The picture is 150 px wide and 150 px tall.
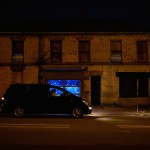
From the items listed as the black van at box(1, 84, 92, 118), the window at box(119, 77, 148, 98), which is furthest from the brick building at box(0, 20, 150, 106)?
the black van at box(1, 84, 92, 118)

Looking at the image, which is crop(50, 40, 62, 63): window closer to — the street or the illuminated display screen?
the illuminated display screen

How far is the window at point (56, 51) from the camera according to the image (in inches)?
1097

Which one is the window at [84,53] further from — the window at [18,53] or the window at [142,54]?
the window at [18,53]

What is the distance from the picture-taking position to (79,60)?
90.8 ft

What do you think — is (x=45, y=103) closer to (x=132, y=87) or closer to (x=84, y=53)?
(x=84, y=53)

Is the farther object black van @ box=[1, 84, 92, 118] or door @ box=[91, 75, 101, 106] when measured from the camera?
door @ box=[91, 75, 101, 106]

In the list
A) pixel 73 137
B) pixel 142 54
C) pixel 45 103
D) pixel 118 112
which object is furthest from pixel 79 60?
pixel 73 137

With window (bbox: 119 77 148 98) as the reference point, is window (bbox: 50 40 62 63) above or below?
above

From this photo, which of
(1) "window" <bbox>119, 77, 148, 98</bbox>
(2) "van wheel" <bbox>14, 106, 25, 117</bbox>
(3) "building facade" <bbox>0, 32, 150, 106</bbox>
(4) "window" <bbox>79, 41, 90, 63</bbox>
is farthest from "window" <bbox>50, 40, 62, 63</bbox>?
(2) "van wheel" <bbox>14, 106, 25, 117</bbox>

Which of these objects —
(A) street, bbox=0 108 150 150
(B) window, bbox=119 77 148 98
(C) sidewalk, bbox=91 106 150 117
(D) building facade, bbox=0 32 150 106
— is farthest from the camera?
(B) window, bbox=119 77 148 98

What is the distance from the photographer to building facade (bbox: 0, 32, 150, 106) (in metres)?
27.6

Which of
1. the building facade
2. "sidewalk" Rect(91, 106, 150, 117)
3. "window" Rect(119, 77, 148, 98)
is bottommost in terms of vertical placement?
"sidewalk" Rect(91, 106, 150, 117)

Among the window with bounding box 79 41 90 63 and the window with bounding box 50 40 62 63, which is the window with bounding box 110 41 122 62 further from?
the window with bounding box 50 40 62 63

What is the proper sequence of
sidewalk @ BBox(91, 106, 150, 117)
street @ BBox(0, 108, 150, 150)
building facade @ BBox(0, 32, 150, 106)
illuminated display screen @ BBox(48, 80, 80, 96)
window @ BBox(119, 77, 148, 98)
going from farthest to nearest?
window @ BBox(119, 77, 148, 98)
illuminated display screen @ BBox(48, 80, 80, 96)
building facade @ BBox(0, 32, 150, 106)
sidewalk @ BBox(91, 106, 150, 117)
street @ BBox(0, 108, 150, 150)
